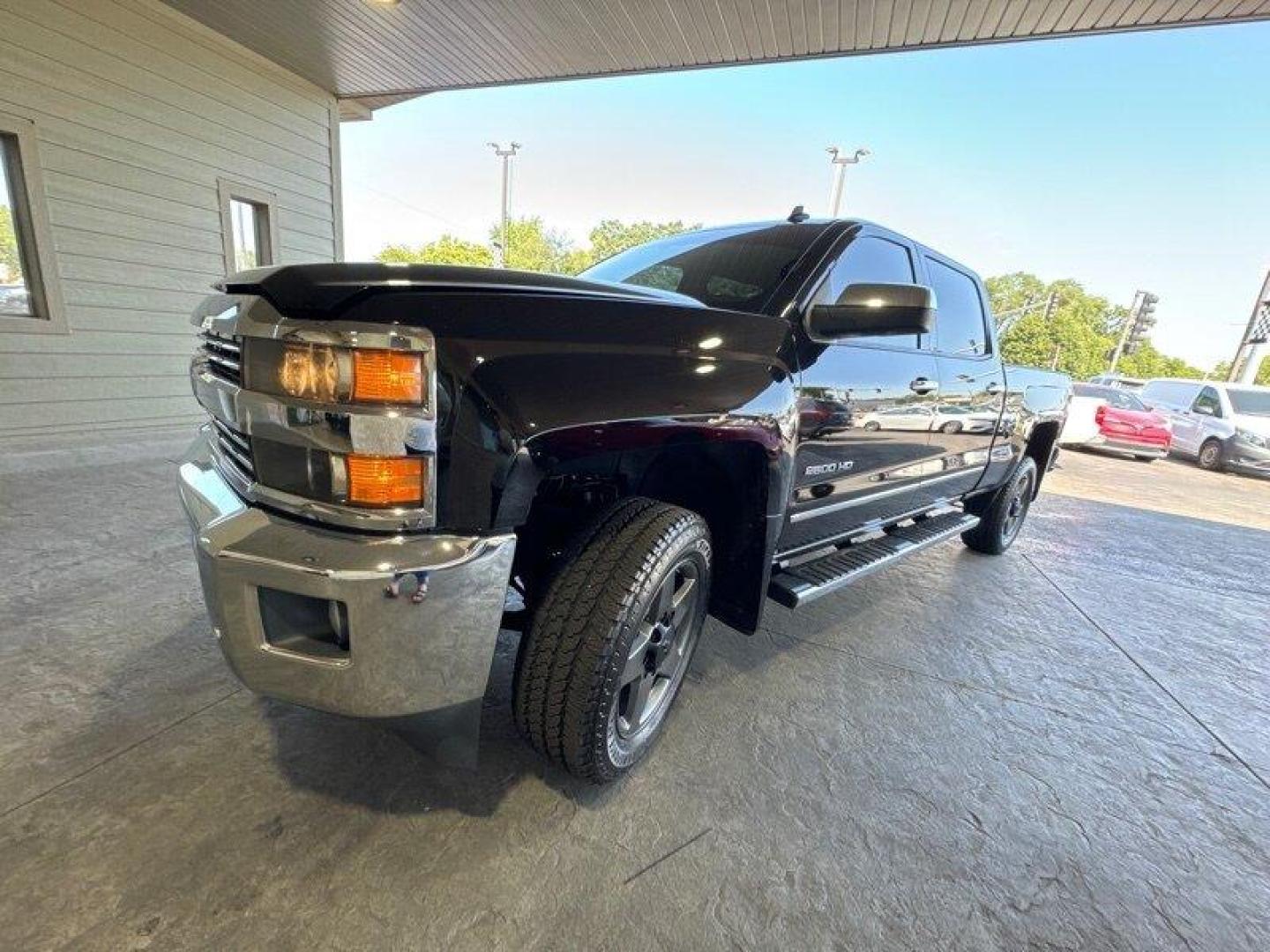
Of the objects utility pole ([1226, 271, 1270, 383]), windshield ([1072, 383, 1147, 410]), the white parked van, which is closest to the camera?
the white parked van

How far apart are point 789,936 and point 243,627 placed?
1370mm

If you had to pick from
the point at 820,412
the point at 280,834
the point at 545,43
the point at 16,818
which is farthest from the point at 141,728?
the point at 545,43

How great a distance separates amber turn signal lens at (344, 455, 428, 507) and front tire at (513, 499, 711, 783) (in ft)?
1.69

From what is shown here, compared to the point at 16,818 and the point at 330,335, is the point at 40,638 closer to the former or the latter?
the point at 16,818

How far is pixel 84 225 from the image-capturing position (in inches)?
183

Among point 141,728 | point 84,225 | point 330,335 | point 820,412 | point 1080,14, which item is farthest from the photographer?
point 84,225

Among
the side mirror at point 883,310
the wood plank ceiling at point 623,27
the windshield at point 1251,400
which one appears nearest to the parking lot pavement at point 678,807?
the side mirror at point 883,310

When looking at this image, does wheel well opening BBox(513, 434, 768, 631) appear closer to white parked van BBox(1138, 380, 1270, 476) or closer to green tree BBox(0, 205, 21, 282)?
green tree BBox(0, 205, 21, 282)

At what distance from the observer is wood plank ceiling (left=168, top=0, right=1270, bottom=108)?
4242 mm

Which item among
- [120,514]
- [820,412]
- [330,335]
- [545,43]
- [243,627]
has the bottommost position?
[120,514]

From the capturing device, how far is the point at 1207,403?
1164 cm

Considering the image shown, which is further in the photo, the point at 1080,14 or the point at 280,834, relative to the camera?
the point at 1080,14

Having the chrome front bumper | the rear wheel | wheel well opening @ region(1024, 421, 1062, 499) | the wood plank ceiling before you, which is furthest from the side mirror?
the rear wheel

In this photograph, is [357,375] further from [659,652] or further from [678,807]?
[678,807]
